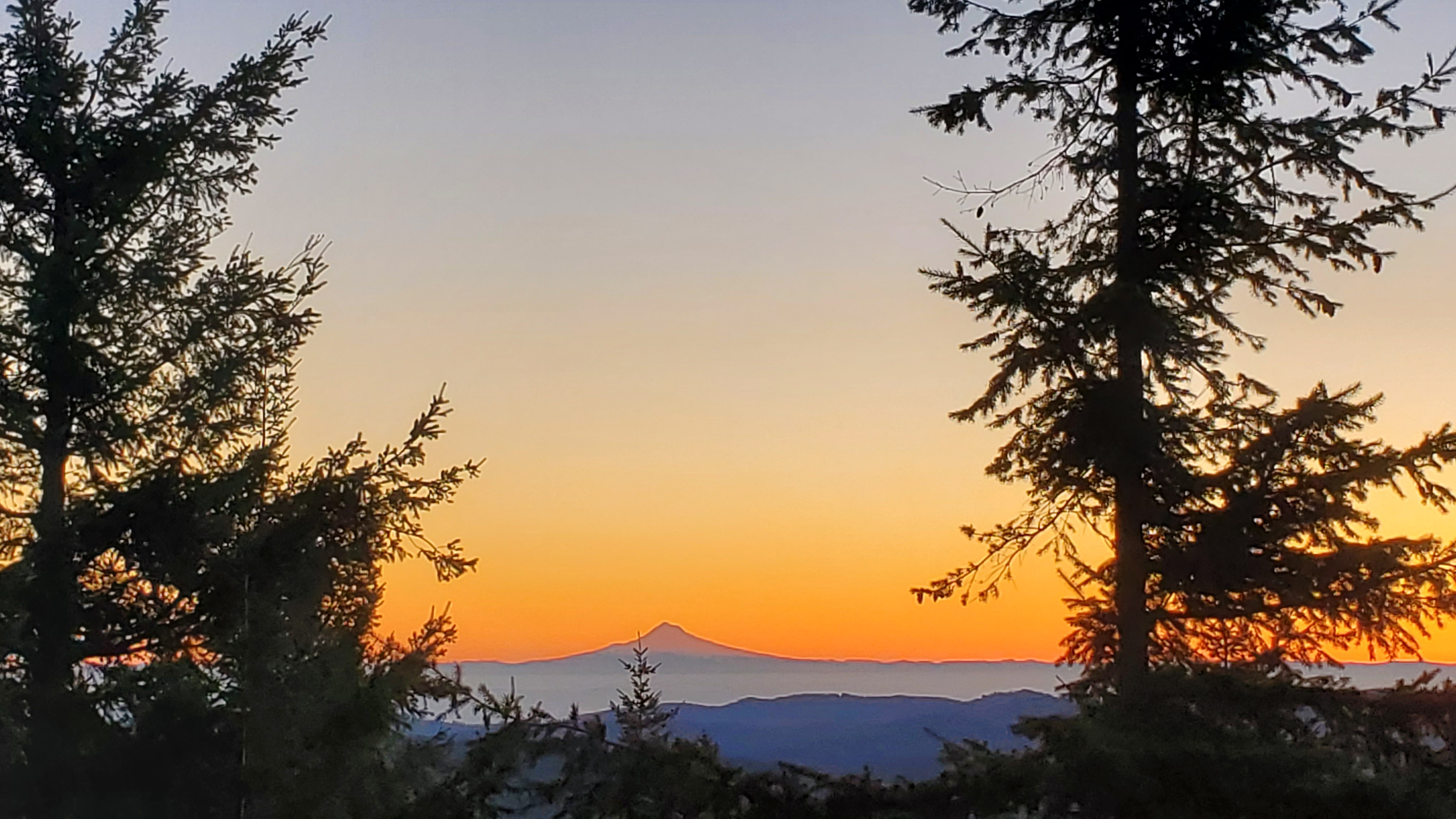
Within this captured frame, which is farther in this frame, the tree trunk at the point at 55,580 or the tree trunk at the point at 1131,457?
the tree trunk at the point at 1131,457

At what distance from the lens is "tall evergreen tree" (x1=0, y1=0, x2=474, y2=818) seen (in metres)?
10.1

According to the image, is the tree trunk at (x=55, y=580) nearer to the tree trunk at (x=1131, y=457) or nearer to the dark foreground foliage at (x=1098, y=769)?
the dark foreground foliage at (x=1098, y=769)

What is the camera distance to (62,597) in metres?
11.1

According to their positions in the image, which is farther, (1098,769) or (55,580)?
(55,580)

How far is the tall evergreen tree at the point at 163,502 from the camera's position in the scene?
1009cm

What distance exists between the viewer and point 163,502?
37.6 feet

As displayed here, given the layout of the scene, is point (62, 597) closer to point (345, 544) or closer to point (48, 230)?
point (345, 544)

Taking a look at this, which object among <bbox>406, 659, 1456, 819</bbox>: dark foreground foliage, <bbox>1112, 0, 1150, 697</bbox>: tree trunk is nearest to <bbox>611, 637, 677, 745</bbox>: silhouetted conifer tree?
<bbox>406, 659, 1456, 819</bbox>: dark foreground foliage

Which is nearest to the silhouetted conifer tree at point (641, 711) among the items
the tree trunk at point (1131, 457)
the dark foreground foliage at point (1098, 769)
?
the dark foreground foliage at point (1098, 769)

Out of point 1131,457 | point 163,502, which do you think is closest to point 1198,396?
point 1131,457

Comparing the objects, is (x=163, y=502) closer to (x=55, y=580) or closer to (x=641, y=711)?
(x=55, y=580)

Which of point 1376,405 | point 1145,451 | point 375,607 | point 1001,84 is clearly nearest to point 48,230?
point 375,607

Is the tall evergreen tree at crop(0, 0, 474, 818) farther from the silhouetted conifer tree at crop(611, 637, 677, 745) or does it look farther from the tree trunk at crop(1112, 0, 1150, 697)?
the tree trunk at crop(1112, 0, 1150, 697)

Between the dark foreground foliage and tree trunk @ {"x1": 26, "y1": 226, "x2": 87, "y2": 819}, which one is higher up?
tree trunk @ {"x1": 26, "y1": 226, "x2": 87, "y2": 819}
